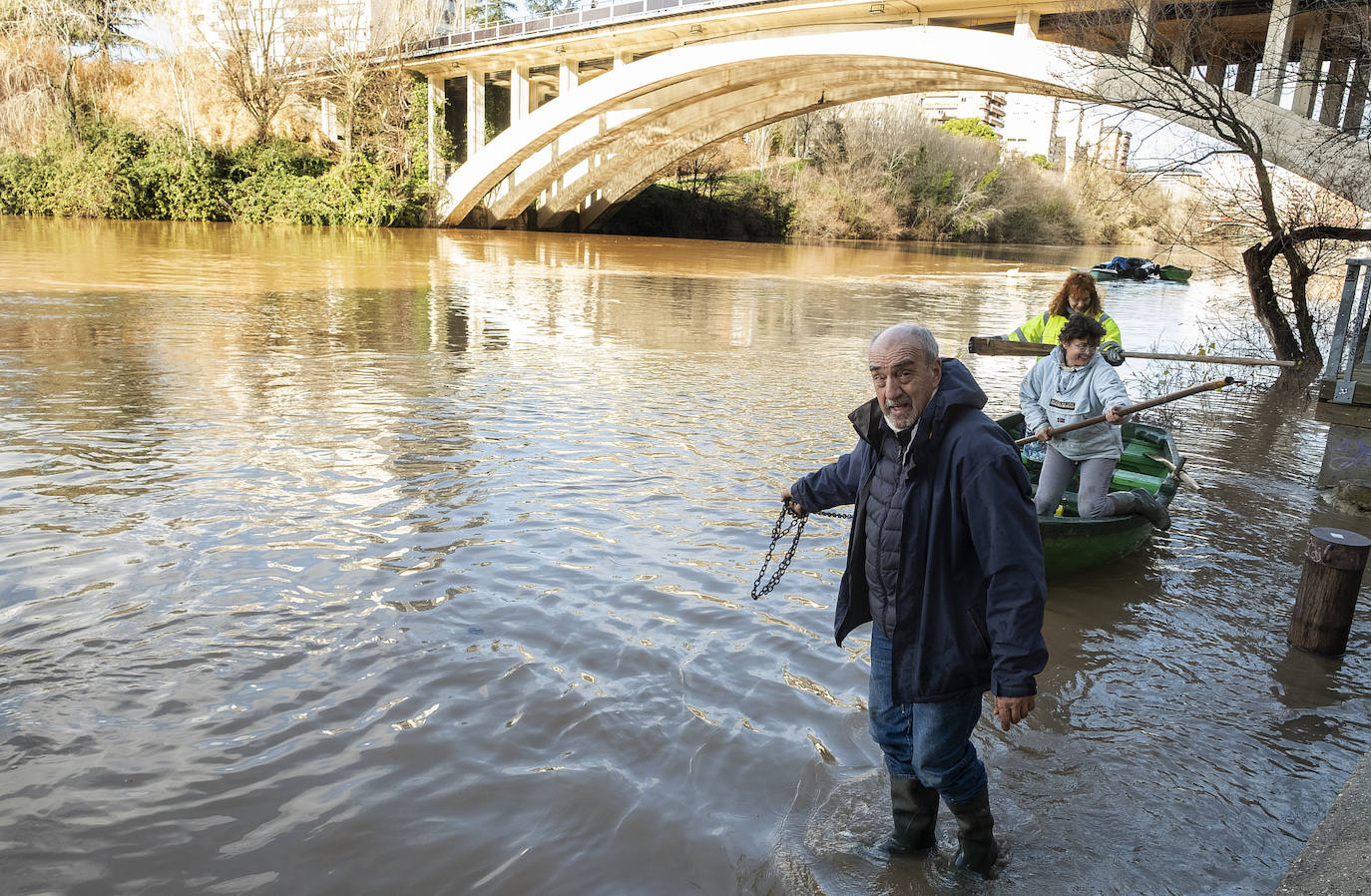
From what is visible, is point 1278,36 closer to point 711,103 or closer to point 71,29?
point 711,103

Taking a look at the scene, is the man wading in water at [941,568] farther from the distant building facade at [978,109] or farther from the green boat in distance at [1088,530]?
the distant building facade at [978,109]

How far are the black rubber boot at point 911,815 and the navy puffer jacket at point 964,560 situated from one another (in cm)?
47

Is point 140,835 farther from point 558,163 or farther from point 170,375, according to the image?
Result: point 558,163

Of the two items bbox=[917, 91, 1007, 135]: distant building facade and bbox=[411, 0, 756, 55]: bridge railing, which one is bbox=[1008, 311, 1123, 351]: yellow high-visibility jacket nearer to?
bbox=[411, 0, 756, 55]: bridge railing

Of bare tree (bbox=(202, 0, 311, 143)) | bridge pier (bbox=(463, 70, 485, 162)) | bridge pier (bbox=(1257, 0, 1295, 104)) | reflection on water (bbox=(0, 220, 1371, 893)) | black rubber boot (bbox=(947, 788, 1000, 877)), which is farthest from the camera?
bridge pier (bbox=(463, 70, 485, 162))

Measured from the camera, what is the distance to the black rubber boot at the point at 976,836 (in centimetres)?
294

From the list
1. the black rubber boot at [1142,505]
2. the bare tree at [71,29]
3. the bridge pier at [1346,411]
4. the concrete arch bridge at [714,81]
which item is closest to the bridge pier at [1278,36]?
the concrete arch bridge at [714,81]

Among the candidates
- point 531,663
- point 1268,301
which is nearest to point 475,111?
point 1268,301

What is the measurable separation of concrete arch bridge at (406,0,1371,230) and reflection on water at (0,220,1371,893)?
7540mm

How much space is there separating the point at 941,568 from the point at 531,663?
2.32 metres

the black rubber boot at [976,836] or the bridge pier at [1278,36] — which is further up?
the bridge pier at [1278,36]

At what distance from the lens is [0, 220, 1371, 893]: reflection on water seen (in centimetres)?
324

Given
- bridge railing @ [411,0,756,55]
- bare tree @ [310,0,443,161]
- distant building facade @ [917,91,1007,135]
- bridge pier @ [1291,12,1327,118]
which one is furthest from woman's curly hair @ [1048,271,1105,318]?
distant building facade @ [917,91,1007,135]

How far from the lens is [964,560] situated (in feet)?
8.81
